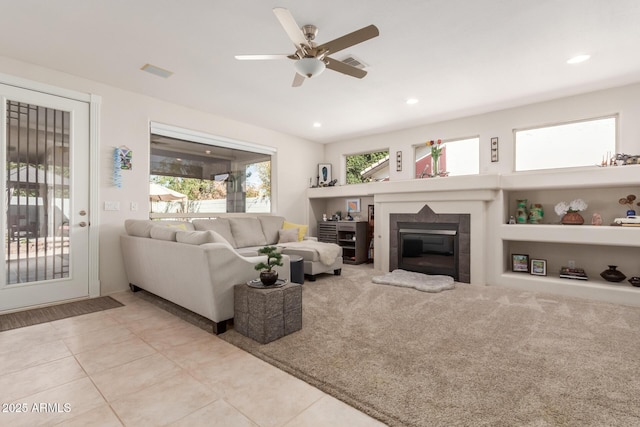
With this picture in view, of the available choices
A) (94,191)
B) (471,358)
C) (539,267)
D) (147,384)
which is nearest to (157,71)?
(94,191)

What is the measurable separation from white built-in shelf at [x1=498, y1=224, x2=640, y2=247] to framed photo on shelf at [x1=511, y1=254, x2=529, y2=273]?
453 mm

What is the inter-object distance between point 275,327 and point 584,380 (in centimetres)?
Answer: 206

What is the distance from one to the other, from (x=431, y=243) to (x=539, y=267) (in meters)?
1.46

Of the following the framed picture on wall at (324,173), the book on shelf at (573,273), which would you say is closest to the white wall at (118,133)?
the framed picture on wall at (324,173)

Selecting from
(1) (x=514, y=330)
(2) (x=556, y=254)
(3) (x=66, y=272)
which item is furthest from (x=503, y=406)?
(3) (x=66, y=272)

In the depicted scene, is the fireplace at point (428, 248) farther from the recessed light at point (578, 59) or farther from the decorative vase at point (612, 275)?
the recessed light at point (578, 59)

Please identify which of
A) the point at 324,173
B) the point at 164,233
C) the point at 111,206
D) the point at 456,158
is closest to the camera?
the point at 164,233

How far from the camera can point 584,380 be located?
187 centimetres

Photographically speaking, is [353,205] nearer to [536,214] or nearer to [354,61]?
[536,214]

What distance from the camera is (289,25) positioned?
2174 mm

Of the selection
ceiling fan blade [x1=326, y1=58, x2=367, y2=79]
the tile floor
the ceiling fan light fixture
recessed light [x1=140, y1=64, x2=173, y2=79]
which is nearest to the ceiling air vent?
ceiling fan blade [x1=326, y1=58, x2=367, y2=79]

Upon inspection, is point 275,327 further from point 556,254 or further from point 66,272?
point 556,254

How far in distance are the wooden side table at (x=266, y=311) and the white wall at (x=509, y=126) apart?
3961 mm

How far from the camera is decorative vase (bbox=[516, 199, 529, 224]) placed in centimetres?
444
